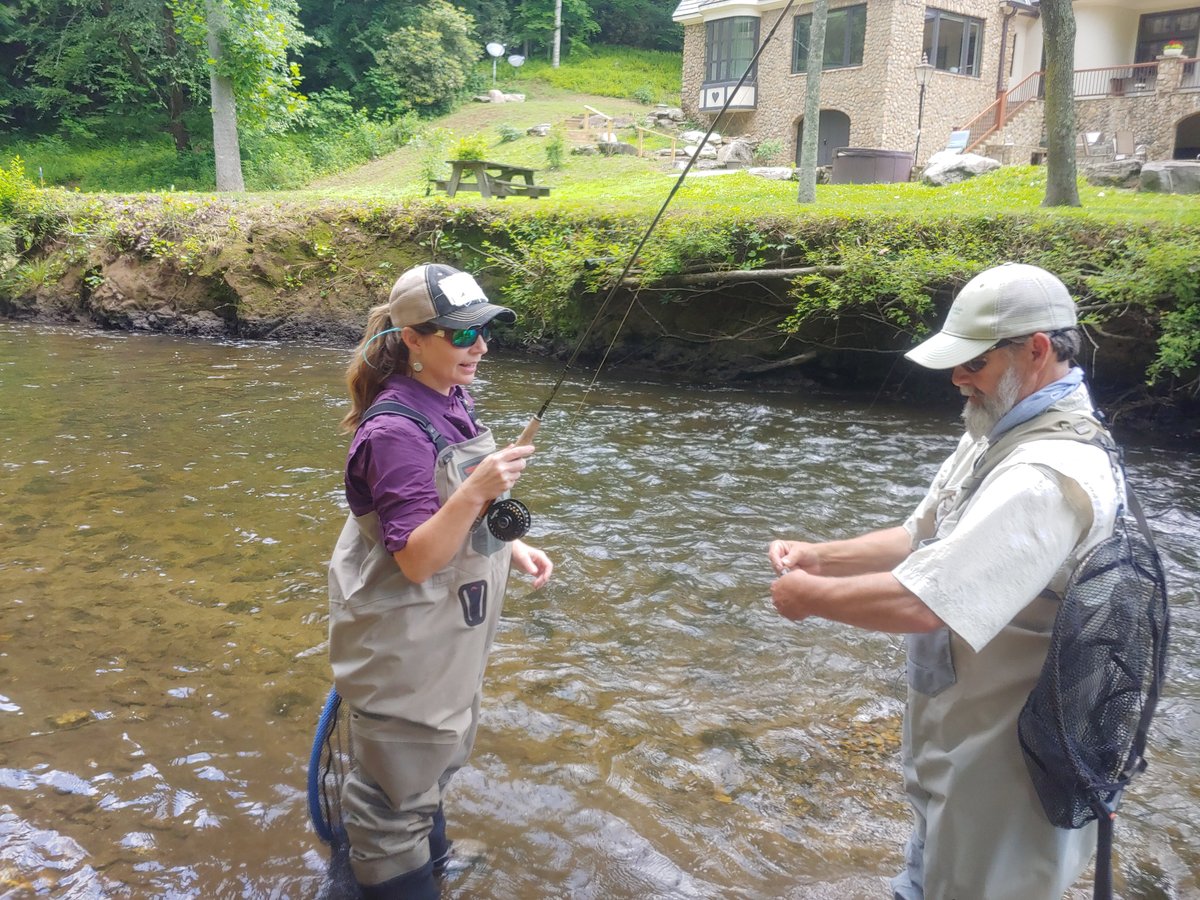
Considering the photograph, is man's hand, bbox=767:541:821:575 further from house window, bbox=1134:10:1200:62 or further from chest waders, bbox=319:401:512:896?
house window, bbox=1134:10:1200:62

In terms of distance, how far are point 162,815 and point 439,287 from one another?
2.49 m

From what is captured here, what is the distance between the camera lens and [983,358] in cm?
228

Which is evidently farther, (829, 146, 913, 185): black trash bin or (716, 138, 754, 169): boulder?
(716, 138, 754, 169): boulder

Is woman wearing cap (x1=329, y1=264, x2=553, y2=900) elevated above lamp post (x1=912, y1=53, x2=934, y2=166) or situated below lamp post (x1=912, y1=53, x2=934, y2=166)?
below

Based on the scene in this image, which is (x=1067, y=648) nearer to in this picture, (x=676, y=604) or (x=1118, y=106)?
(x=676, y=604)

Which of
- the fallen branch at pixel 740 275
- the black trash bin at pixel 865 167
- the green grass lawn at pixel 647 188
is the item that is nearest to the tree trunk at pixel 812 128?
the green grass lawn at pixel 647 188

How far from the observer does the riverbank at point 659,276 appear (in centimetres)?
998

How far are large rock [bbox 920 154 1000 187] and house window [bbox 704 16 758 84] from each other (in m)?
15.1

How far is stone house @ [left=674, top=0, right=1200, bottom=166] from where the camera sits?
27.3m

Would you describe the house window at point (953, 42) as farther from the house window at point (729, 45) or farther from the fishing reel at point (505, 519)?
the fishing reel at point (505, 519)

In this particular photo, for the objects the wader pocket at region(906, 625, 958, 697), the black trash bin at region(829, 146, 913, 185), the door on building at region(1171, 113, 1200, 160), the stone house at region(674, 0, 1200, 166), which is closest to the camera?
the wader pocket at region(906, 625, 958, 697)

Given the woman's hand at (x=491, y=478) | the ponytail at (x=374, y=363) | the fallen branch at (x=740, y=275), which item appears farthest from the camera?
the fallen branch at (x=740, y=275)

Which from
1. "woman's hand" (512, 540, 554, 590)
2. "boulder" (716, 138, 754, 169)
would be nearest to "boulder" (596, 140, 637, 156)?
"boulder" (716, 138, 754, 169)

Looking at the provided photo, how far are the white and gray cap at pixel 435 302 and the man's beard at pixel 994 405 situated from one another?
1370mm
